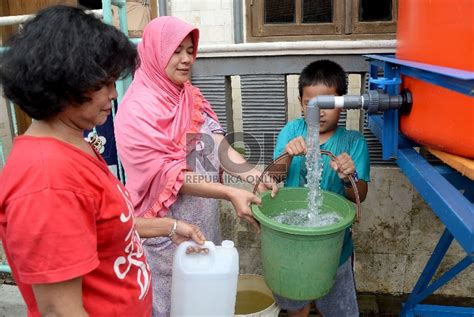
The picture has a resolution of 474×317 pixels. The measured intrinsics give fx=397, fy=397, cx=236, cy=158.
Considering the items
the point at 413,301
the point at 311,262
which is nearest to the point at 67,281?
the point at 311,262

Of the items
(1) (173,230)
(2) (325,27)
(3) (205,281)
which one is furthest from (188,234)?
(2) (325,27)

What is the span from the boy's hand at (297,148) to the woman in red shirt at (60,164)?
38.7 inches

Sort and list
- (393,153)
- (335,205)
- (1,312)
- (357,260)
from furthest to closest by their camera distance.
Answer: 1. (357,260)
2. (1,312)
3. (335,205)
4. (393,153)

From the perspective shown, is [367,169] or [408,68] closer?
[408,68]

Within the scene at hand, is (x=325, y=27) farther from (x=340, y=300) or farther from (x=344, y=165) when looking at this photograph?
(x=340, y=300)

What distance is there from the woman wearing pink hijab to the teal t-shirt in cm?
21

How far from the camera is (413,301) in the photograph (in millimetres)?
2137

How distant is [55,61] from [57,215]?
1.12ft

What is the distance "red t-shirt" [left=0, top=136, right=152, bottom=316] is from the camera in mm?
861

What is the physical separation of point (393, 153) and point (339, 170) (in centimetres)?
27

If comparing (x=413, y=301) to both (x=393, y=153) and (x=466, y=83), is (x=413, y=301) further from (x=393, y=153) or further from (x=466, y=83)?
(x=466, y=83)

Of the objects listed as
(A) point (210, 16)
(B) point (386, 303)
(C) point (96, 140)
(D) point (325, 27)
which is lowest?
(B) point (386, 303)

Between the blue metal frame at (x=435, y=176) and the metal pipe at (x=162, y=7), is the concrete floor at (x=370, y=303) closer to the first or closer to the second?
the blue metal frame at (x=435, y=176)

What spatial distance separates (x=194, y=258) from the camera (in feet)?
5.56
